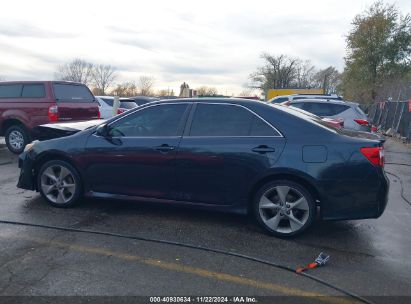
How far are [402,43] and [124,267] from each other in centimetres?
3242

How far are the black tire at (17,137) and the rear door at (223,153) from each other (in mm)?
6796

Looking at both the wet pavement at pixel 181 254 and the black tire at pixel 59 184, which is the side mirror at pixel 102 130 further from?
the wet pavement at pixel 181 254

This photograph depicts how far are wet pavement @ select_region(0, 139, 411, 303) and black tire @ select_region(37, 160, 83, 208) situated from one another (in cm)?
14

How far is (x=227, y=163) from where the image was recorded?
4.50 m

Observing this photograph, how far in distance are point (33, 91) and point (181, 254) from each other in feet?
25.1

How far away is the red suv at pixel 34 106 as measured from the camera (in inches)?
374

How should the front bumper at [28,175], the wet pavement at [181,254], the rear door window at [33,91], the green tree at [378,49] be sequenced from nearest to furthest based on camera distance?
the wet pavement at [181,254] < the front bumper at [28,175] < the rear door window at [33,91] < the green tree at [378,49]

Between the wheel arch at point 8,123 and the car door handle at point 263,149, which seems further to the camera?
the wheel arch at point 8,123

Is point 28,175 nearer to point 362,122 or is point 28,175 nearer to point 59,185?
point 59,185

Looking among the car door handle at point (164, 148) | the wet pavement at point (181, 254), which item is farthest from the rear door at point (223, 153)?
the wet pavement at point (181, 254)

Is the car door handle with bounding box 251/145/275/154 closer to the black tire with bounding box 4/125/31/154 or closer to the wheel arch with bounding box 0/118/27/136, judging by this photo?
the black tire with bounding box 4/125/31/154

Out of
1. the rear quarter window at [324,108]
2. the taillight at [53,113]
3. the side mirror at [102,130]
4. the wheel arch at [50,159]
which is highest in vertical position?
the rear quarter window at [324,108]

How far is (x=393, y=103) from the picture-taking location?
19594mm

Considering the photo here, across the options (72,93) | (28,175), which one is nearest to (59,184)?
(28,175)
